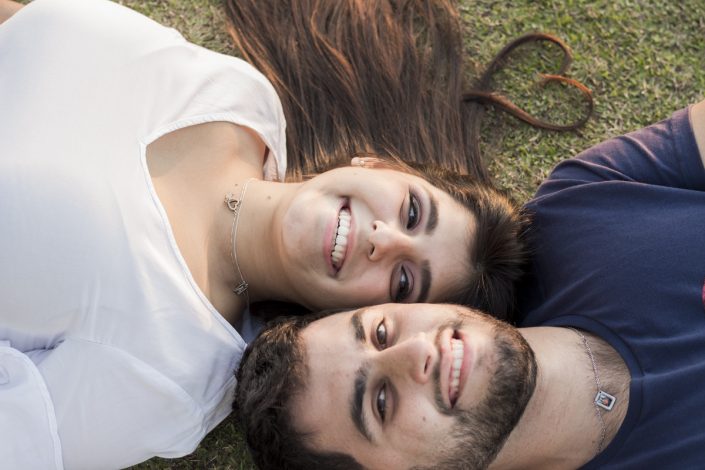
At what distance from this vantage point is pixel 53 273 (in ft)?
7.45

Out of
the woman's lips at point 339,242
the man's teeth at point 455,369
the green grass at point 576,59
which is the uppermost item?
the green grass at point 576,59

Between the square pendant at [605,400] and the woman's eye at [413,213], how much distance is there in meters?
0.84

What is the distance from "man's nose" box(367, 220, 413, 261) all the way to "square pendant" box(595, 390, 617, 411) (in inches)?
31.4

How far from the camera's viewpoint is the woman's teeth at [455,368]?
2.16 metres

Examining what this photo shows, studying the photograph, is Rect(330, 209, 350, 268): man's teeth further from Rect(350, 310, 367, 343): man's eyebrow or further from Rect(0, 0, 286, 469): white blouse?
Rect(0, 0, 286, 469): white blouse

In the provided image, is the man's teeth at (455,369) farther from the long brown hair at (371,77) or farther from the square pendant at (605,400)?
the long brown hair at (371,77)

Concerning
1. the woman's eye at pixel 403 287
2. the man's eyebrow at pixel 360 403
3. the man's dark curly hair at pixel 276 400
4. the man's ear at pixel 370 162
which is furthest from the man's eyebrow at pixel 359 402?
the man's ear at pixel 370 162

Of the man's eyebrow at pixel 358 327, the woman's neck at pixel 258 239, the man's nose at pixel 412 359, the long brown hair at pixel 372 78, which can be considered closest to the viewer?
the man's nose at pixel 412 359

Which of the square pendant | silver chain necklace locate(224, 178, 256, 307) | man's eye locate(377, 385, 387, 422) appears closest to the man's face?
man's eye locate(377, 385, 387, 422)

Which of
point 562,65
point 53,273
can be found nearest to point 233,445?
point 53,273

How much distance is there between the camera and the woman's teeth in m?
2.16

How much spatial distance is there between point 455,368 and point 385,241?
0.47 m

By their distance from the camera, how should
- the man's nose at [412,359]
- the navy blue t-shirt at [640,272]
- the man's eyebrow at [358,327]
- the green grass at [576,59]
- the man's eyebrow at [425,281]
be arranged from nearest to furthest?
the man's nose at [412,359] → the man's eyebrow at [358,327] → the navy blue t-shirt at [640,272] → the man's eyebrow at [425,281] → the green grass at [576,59]

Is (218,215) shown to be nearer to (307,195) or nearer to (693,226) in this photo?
(307,195)
